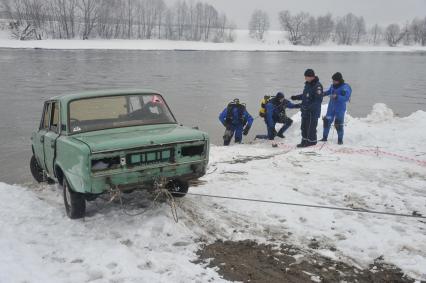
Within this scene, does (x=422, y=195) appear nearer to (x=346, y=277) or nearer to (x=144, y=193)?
(x=346, y=277)

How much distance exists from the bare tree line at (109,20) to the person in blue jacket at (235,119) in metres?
83.2

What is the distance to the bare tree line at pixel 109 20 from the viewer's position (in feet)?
302

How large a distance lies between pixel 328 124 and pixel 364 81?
25.5 meters

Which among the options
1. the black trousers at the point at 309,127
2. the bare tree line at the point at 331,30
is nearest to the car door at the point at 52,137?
the black trousers at the point at 309,127

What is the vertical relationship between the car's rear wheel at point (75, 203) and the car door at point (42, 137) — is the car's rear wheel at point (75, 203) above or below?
below

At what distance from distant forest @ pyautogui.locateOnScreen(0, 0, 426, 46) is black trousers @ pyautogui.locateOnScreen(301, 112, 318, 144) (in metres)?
85.0

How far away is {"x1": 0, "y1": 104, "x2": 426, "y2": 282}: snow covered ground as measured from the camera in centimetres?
432

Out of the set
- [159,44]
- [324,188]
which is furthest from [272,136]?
[159,44]

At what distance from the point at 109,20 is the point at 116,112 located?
328 feet

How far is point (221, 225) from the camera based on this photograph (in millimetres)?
5422

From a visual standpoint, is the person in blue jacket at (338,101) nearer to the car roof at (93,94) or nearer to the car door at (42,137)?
the car roof at (93,94)

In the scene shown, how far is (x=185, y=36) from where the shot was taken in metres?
117

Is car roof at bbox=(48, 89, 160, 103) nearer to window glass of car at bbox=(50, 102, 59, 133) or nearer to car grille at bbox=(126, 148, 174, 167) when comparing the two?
window glass of car at bbox=(50, 102, 59, 133)

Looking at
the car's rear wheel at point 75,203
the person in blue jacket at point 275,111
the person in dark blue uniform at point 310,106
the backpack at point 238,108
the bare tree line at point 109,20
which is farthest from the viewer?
the bare tree line at point 109,20
